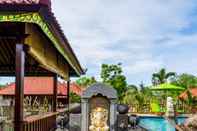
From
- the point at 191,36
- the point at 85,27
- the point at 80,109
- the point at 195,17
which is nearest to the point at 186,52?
the point at 191,36

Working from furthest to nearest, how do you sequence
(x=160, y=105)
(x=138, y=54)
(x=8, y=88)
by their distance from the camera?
(x=138, y=54) < (x=160, y=105) < (x=8, y=88)

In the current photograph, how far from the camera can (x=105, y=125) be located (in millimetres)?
10867

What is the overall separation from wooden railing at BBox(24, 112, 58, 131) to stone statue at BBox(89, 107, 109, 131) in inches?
50.6

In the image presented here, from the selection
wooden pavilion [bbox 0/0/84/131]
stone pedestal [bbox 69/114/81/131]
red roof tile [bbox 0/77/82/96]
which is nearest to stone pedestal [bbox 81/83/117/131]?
stone pedestal [bbox 69/114/81/131]

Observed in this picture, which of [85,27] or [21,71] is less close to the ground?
[85,27]

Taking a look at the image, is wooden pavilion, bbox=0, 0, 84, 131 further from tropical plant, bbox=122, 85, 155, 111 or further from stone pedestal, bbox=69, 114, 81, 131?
tropical plant, bbox=122, 85, 155, 111

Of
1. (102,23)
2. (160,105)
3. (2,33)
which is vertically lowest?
(160,105)

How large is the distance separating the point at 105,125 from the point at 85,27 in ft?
39.4

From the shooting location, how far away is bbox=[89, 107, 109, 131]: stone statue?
423 inches

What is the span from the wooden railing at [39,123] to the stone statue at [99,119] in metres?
1.29

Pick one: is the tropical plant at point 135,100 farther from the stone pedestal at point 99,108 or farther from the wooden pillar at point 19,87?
the wooden pillar at point 19,87

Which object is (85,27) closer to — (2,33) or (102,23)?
(102,23)

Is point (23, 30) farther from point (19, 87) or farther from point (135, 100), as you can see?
point (135, 100)

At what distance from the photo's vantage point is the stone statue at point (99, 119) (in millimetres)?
10734
